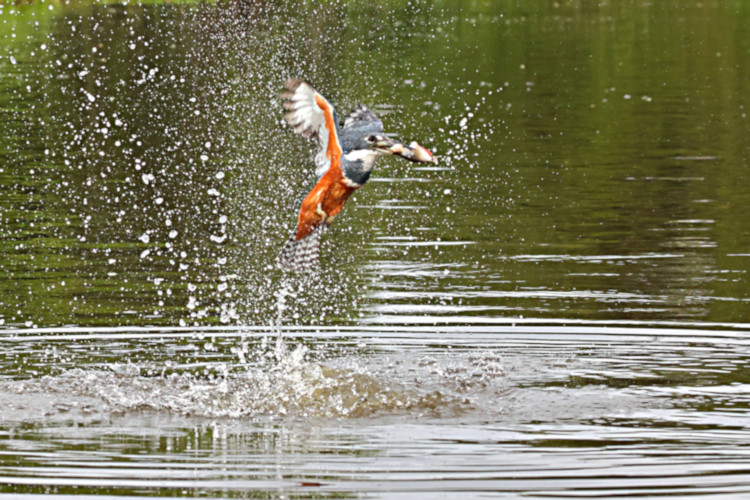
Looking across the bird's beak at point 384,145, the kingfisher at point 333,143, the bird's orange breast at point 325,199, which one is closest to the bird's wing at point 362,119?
the kingfisher at point 333,143

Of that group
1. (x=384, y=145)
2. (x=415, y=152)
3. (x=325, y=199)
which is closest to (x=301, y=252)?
(x=325, y=199)

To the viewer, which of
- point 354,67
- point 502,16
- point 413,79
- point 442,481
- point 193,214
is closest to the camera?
point 442,481

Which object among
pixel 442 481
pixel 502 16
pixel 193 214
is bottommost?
pixel 442 481

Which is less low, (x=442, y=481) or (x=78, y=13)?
(x=78, y=13)

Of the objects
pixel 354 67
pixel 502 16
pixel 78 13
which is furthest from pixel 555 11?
pixel 354 67

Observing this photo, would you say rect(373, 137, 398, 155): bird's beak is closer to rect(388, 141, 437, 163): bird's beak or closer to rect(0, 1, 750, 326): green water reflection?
rect(388, 141, 437, 163): bird's beak

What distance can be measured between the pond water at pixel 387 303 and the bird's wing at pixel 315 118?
6.52 ft

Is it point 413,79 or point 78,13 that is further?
point 78,13

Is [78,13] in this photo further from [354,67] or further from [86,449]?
[86,449]

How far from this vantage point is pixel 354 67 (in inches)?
1652

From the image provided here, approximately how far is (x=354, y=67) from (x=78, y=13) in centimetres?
2838

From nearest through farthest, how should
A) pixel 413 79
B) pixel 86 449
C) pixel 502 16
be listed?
pixel 86 449, pixel 413 79, pixel 502 16

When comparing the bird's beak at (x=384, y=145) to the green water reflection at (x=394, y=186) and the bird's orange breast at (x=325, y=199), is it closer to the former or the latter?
the bird's orange breast at (x=325, y=199)

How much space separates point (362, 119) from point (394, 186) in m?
Result: 13.1
